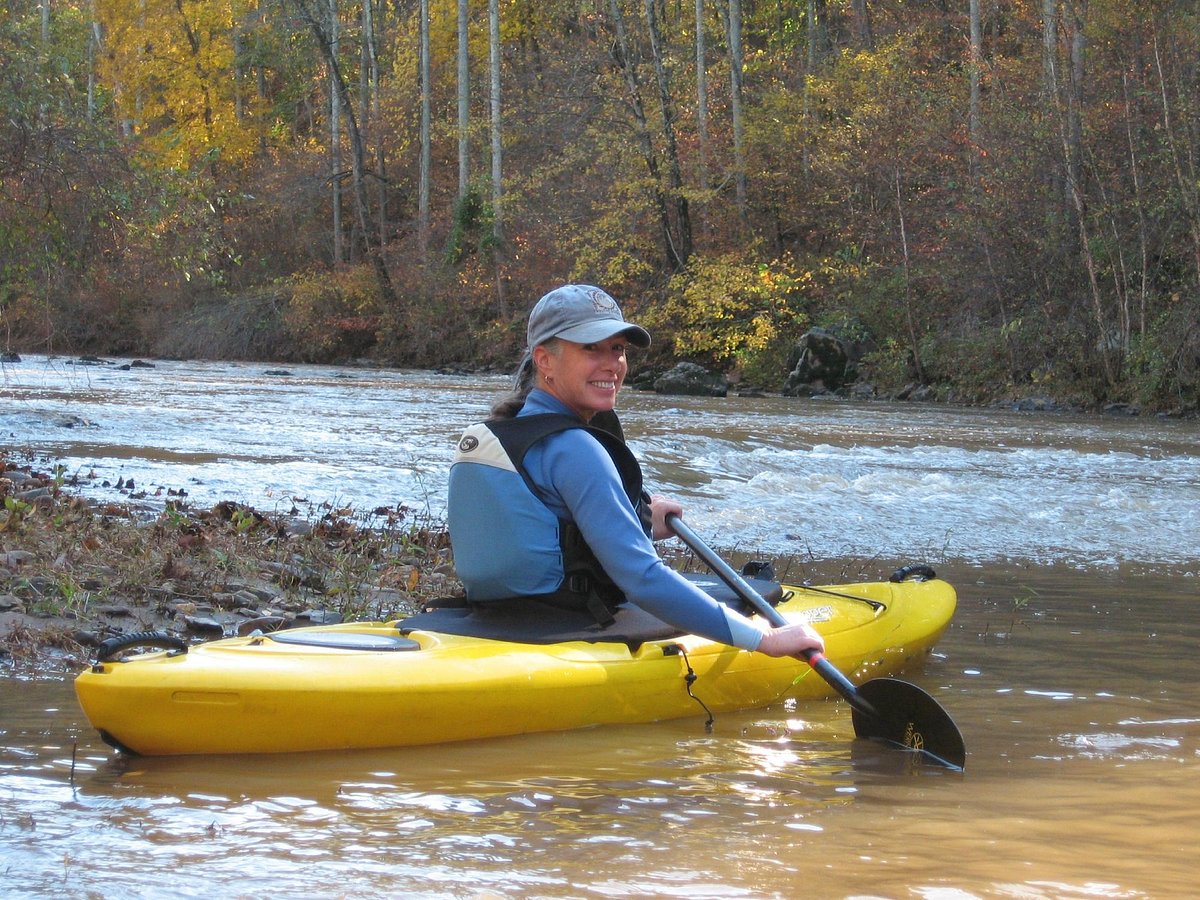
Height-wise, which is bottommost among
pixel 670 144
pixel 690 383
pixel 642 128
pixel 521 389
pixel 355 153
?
pixel 690 383

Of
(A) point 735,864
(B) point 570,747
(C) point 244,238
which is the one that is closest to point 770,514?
(B) point 570,747

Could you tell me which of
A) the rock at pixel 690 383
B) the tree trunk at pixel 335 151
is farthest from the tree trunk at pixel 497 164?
the rock at pixel 690 383

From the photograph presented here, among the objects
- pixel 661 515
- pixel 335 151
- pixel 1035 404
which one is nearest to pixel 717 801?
pixel 661 515

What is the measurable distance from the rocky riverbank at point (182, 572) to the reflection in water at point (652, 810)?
620mm

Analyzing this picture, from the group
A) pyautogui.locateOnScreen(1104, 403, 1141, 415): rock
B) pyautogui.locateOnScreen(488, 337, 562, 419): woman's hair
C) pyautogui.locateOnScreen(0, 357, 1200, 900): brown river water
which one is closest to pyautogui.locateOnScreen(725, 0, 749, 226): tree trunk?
pyautogui.locateOnScreen(1104, 403, 1141, 415): rock

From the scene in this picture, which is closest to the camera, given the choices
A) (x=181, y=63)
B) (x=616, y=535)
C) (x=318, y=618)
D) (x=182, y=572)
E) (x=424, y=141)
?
(x=616, y=535)

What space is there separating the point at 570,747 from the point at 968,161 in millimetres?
16422

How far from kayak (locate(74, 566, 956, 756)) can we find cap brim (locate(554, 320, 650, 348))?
748 mm

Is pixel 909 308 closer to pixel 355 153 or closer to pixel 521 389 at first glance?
pixel 355 153

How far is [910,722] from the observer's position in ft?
11.3

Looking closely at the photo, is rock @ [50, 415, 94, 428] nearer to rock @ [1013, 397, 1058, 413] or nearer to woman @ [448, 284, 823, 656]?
woman @ [448, 284, 823, 656]

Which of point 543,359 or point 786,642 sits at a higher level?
point 543,359

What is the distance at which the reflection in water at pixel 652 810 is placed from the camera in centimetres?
238

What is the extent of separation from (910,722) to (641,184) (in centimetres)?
1827
